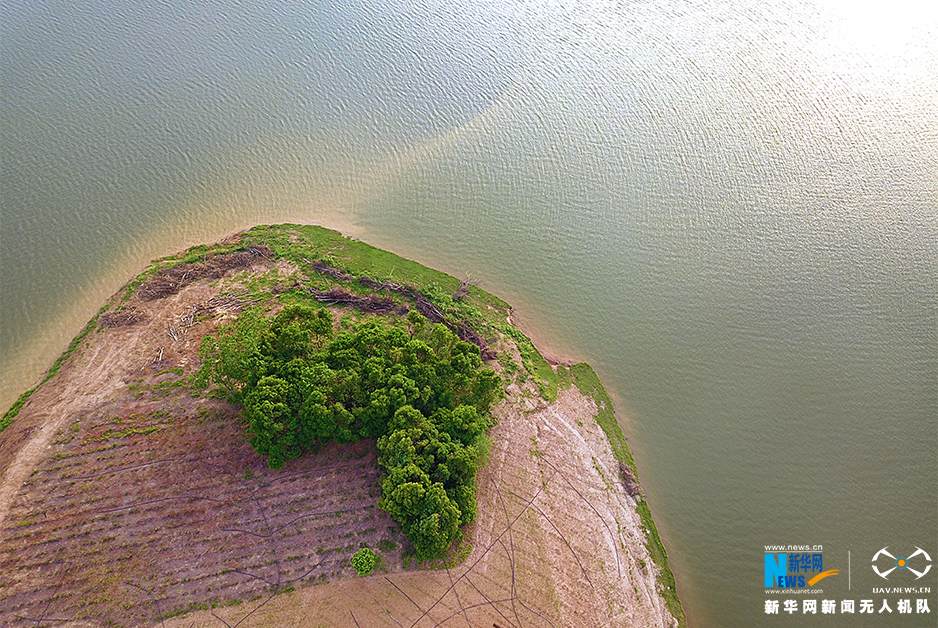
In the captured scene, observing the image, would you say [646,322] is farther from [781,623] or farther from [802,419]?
[781,623]

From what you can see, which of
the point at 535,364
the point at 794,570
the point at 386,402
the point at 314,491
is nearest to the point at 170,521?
the point at 314,491

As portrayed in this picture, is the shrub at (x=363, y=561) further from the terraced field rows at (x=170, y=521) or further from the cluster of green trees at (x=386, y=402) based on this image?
the cluster of green trees at (x=386, y=402)

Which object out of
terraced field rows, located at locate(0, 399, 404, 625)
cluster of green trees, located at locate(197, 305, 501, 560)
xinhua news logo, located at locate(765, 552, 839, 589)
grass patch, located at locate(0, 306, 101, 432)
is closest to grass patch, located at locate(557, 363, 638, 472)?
cluster of green trees, located at locate(197, 305, 501, 560)

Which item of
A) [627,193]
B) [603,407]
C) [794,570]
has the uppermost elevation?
[627,193]

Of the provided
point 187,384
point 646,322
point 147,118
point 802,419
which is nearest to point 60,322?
point 187,384

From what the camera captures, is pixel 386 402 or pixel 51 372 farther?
pixel 51 372

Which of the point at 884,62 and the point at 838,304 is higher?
the point at 884,62

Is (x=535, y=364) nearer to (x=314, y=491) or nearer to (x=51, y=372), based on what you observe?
(x=314, y=491)
